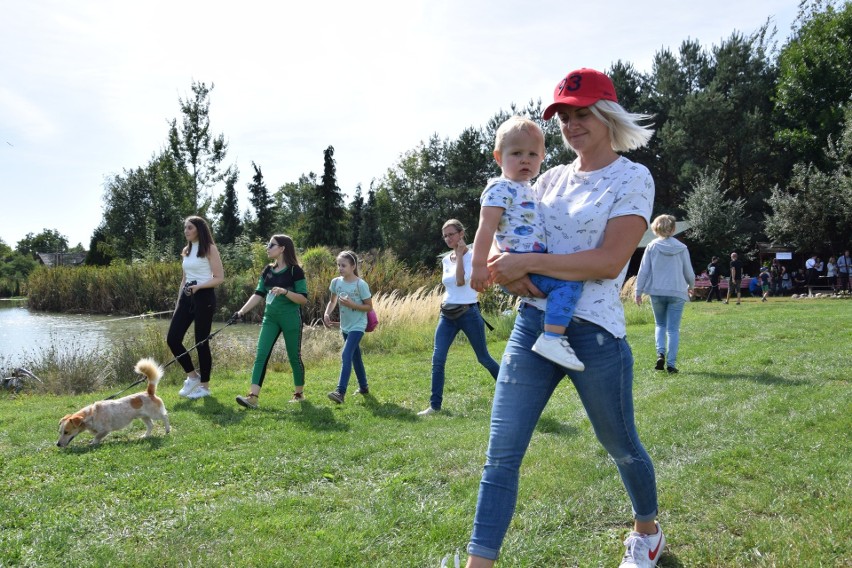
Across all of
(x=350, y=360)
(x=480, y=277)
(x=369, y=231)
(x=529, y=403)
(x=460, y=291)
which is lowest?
(x=350, y=360)

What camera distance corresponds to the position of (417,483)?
13.5 ft

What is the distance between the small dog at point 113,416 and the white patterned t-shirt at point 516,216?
4.53 m

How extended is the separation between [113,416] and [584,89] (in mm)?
5079

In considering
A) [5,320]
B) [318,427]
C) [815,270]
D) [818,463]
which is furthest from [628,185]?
[815,270]

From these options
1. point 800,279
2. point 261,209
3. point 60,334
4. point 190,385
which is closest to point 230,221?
point 261,209

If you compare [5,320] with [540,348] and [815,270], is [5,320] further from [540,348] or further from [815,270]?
[815,270]

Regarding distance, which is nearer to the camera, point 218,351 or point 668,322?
point 668,322

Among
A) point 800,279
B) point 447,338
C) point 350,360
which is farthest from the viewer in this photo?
point 800,279

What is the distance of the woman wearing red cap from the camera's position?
7.94ft

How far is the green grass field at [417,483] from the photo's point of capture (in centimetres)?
311

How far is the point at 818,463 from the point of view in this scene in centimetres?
391

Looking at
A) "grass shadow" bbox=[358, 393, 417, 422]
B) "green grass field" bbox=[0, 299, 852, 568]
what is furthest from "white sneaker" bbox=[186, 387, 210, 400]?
"grass shadow" bbox=[358, 393, 417, 422]

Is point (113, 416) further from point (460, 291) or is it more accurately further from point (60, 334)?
point (60, 334)

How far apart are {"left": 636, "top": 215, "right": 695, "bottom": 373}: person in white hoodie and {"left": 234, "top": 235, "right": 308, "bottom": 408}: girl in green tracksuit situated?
13.2 ft
